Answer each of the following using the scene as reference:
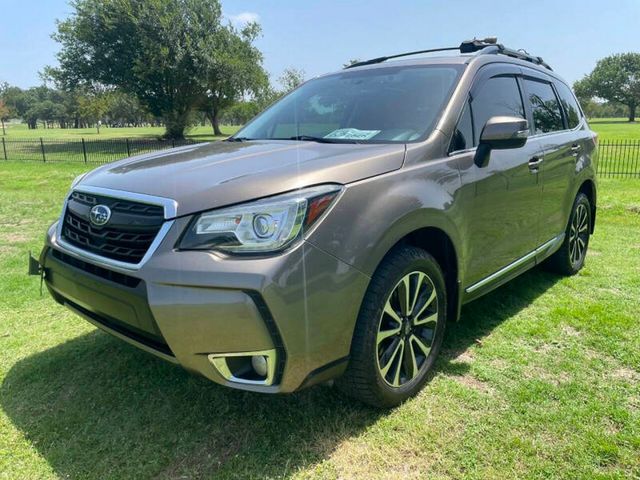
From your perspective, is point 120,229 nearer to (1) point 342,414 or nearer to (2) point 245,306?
(2) point 245,306

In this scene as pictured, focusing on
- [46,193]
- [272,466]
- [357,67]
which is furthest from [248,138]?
[46,193]

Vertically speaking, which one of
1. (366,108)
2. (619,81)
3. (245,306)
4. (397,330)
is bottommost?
(397,330)

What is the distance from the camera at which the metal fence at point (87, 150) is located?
64.1 ft

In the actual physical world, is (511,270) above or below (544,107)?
below

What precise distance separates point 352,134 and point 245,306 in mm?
1423

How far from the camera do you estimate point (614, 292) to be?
4.43 meters

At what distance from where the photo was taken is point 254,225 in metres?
2.06

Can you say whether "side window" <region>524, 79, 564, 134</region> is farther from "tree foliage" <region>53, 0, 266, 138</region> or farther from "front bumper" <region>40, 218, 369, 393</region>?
"tree foliage" <region>53, 0, 266, 138</region>

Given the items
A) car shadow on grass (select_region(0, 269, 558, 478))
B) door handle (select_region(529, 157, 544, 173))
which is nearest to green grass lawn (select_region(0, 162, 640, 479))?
car shadow on grass (select_region(0, 269, 558, 478))

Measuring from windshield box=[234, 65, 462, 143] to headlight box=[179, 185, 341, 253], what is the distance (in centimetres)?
94

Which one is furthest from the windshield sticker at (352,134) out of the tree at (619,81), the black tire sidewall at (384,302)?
the tree at (619,81)

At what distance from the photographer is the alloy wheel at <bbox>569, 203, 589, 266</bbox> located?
15.5ft

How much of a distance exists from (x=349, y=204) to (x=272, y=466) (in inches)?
48.8

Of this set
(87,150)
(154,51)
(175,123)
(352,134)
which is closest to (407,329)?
(352,134)
